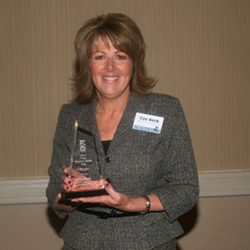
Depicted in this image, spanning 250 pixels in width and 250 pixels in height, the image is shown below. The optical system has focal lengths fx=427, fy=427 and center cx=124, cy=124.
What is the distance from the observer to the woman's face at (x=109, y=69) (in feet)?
7.16

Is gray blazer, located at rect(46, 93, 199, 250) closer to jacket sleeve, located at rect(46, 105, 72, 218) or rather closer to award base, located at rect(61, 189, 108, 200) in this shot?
jacket sleeve, located at rect(46, 105, 72, 218)

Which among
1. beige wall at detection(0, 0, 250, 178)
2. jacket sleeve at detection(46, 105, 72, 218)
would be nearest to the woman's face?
jacket sleeve at detection(46, 105, 72, 218)

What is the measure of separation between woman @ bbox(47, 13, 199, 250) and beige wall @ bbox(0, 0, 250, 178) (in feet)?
3.57

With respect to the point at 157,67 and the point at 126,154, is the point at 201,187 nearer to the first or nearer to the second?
the point at 157,67

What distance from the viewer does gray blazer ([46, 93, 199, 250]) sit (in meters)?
2.03

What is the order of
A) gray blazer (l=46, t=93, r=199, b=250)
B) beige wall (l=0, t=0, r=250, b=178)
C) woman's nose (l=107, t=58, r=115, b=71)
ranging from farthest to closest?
beige wall (l=0, t=0, r=250, b=178)
woman's nose (l=107, t=58, r=115, b=71)
gray blazer (l=46, t=93, r=199, b=250)

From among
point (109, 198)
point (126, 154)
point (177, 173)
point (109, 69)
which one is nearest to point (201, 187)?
point (177, 173)

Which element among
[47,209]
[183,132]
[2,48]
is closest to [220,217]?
[47,209]

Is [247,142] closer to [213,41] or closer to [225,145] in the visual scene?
[225,145]

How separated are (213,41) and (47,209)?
1.89 meters

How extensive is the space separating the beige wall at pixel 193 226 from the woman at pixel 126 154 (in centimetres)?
127

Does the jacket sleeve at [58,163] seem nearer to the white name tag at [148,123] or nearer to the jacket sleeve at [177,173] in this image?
the white name tag at [148,123]

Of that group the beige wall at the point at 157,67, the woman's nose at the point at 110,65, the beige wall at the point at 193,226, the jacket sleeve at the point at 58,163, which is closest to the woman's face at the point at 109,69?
the woman's nose at the point at 110,65

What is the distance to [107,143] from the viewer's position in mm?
2135
